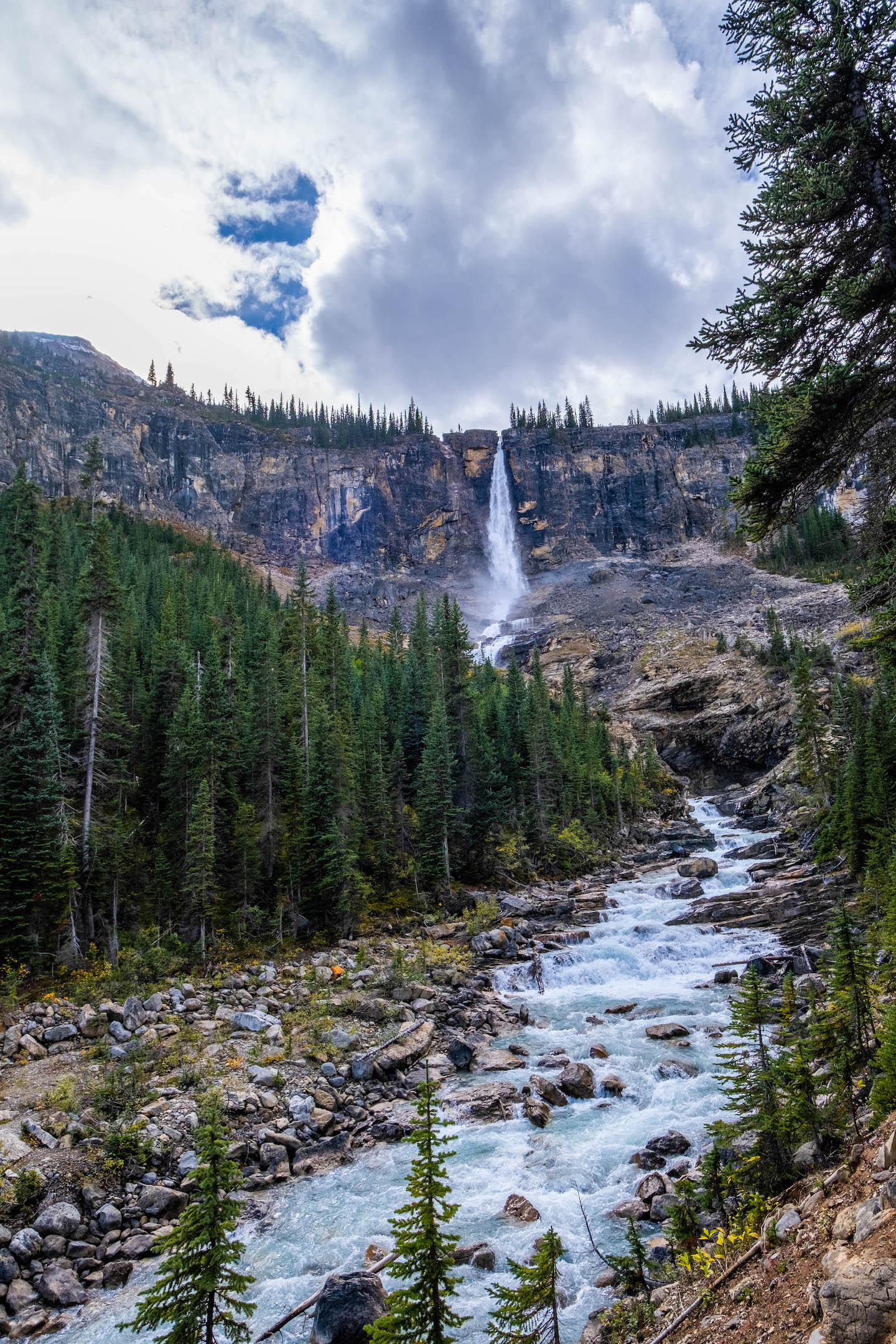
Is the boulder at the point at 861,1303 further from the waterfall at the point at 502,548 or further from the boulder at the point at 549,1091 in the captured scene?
the waterfall at the point at 502,548

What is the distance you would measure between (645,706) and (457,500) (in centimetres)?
9910

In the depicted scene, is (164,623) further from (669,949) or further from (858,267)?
(858,267)

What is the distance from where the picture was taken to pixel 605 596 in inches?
5379

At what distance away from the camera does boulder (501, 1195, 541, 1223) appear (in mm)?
12516

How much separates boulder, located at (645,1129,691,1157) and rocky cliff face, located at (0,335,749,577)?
152m

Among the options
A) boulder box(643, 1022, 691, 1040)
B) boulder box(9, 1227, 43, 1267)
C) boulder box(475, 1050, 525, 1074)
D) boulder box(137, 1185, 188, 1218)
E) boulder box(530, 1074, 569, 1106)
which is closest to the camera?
boulder box(9, 1227, 43, 1267)

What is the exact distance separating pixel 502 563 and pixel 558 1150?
511 ft

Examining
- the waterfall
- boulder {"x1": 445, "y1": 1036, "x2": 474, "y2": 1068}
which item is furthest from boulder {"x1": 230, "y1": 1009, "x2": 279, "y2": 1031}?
the waterfall

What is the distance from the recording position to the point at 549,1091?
17328 millimetres

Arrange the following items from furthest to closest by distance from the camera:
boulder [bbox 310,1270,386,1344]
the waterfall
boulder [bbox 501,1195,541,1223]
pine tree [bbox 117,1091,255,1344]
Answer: the waterfall → boulder [bbox 501,1195,541,1223] → boulder [bbox 310,1270,386,1344] → pine tree [bbox 117,1091,255,1344]

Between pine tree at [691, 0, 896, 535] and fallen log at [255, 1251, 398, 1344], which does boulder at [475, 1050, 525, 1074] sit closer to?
fallen log at [255, 1251, 398, 1344]

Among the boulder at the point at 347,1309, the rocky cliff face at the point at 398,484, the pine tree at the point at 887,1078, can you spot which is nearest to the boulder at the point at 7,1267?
the boulder at the point at 347,1309

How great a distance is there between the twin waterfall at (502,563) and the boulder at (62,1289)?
381 feet

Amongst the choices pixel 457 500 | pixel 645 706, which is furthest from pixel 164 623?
pixel 457 500
